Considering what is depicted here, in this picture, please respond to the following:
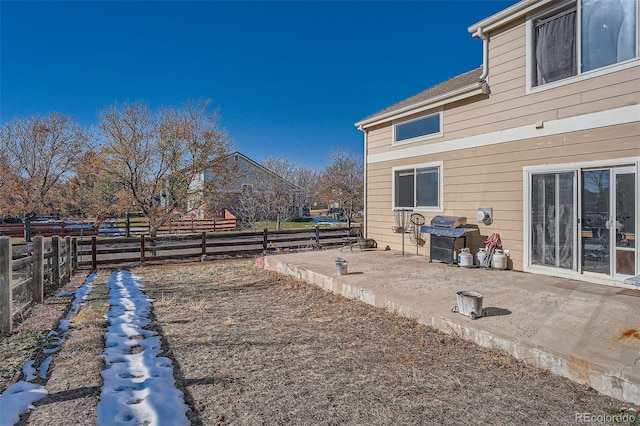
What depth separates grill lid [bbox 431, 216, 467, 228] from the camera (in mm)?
7223

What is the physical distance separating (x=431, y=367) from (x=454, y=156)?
5.63m

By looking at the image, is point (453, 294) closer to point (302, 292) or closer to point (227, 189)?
point (302, 292)

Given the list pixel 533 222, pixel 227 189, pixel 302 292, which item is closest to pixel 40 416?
pixel 302 292

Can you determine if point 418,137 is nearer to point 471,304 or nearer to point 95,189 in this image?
point 471,304

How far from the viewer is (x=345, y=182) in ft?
68.9

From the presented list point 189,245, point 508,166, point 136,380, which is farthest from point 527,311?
point 189,245

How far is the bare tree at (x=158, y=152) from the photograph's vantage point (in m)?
10.9

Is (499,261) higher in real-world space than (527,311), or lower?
higher

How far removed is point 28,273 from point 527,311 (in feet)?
23.5

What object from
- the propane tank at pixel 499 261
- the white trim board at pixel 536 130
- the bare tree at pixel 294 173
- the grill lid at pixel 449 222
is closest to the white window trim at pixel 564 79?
the white trim board at pixel 536 130

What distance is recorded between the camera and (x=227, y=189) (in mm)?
12773

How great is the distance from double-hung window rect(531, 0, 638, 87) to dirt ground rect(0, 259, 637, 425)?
16.5ft

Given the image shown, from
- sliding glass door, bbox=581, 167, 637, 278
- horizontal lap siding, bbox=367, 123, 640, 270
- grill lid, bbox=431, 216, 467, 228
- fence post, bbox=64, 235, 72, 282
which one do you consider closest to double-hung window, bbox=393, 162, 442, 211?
horizontal lap siding, bbox=367, 123, 640, 270

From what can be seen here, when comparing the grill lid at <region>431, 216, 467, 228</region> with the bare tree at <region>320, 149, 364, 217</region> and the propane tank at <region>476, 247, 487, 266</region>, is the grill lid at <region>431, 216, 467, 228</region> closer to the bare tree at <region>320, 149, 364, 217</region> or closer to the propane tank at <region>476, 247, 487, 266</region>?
the propane tank at <region>476, 247, 487, 266</region>
